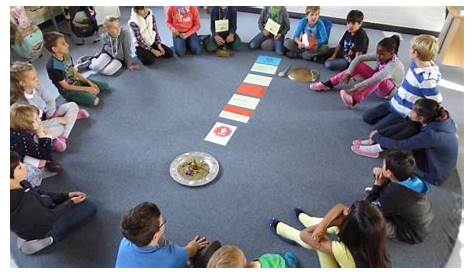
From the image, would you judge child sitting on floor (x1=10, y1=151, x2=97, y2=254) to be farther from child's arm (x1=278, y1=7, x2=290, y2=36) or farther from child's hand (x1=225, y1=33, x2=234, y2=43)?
child's arm (x1=278, y1=7, x2=290, y2=36)

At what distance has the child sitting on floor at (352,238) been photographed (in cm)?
162

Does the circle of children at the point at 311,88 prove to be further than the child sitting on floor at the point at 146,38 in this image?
No

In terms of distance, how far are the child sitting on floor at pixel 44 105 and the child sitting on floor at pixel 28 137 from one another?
0.31 m

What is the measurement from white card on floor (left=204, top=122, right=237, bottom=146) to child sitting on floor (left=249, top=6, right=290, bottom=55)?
4.59 ft

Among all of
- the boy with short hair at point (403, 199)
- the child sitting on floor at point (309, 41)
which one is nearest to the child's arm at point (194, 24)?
the child sitting on floor at point (309, 41)

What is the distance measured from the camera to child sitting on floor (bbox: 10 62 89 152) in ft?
8.41

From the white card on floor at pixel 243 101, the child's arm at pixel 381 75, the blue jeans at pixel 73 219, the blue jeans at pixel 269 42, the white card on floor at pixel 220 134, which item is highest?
the child's arm at pixel 381 75

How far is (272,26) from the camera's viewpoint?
3916 millimetres

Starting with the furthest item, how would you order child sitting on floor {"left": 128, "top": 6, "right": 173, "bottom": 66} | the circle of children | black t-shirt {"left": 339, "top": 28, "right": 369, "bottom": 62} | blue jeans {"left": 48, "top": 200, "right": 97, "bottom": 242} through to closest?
1. child sitting on floor {"left": 128, "top": 6, "right": 173, "bottom": 66}
2. black t-shirt {"left": 339, "top": 28, "right": 369, "bottom": 62}
3. blue jeans {"left": 48, "top": 200, "right": 97, "bottom": 242}
4. the circle of children

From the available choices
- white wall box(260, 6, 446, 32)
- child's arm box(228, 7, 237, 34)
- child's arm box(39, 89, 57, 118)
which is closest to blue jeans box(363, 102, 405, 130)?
child's arm box(228, 7, 237, 34)

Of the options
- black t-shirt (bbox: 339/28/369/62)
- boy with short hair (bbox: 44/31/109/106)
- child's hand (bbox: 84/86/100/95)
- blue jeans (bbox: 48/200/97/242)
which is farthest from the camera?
black t-shirt (bbox: 339/28/369/62)

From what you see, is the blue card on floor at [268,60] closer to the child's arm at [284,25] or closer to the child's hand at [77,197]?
the child's arm at [284,25]

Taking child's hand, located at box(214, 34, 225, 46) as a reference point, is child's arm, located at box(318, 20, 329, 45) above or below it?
above
